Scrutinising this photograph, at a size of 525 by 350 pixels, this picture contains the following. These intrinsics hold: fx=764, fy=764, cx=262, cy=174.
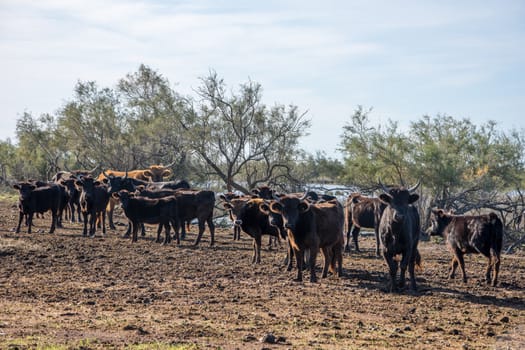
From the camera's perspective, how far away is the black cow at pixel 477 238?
13.8 m

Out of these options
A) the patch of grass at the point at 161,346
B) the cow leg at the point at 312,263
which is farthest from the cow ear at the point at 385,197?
the patch of grass at the point at 161,346

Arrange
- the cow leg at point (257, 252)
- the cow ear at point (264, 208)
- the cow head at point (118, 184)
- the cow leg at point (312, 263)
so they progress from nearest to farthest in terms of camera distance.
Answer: the cow leg at point (312, 263) → the cow ear at point (264, 208) → the cow leg at point (257, 252) → the cow head at point (118, 184)

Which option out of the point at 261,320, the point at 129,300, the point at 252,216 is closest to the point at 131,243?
the point at 252,216

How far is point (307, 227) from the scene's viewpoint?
521 inches

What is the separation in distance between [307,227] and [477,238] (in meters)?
3.31

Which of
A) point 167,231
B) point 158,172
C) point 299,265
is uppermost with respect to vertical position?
point 158,172

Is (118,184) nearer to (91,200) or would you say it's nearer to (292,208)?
(91,200)

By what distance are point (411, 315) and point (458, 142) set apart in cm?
1697

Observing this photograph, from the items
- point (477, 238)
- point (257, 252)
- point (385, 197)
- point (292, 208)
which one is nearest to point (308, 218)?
point (292, 208)

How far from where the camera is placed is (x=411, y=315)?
10383mm

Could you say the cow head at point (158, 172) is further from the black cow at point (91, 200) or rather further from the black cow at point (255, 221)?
the black cow at point (255, 221)

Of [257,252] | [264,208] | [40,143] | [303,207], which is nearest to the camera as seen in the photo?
[303,207]

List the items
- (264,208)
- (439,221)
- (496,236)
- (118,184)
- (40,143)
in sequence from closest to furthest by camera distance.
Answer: (496,236) < (264,208) < (439,221) < (118,184) < (40,143)

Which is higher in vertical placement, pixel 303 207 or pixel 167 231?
pixel 303 207
